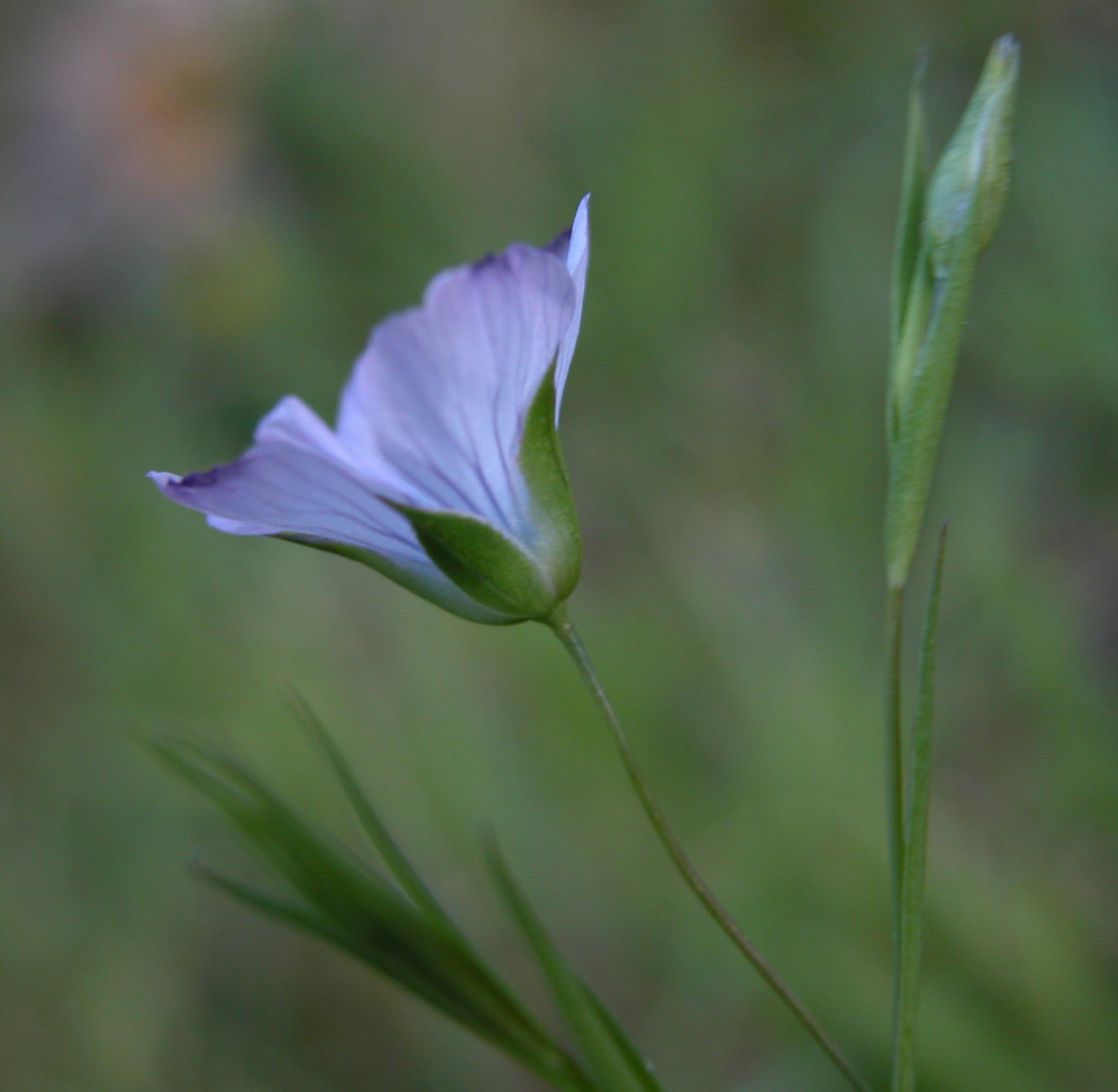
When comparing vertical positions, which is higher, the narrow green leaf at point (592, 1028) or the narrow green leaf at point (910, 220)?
the narrow green leaf at point (910, 220)

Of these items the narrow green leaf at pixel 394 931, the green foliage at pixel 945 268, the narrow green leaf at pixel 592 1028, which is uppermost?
the green foliage at pixel 945 268

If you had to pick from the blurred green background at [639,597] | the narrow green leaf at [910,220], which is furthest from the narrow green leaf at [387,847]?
the blurred green background at [639,597]

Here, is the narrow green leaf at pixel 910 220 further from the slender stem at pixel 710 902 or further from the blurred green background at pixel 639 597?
the blurred green background at pixel 639 597

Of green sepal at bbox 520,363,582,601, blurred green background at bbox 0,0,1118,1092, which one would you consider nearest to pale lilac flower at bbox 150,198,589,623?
green sepal at bbox 520,363,582,601

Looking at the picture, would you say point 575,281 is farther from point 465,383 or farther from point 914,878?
point 914,878

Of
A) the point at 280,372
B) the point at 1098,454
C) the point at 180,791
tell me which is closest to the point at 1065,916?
the point at 1098,454

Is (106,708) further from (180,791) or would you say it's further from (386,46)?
(386,46)

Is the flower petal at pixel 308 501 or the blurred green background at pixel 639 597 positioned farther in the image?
the blurred green background at pixel 639 597
